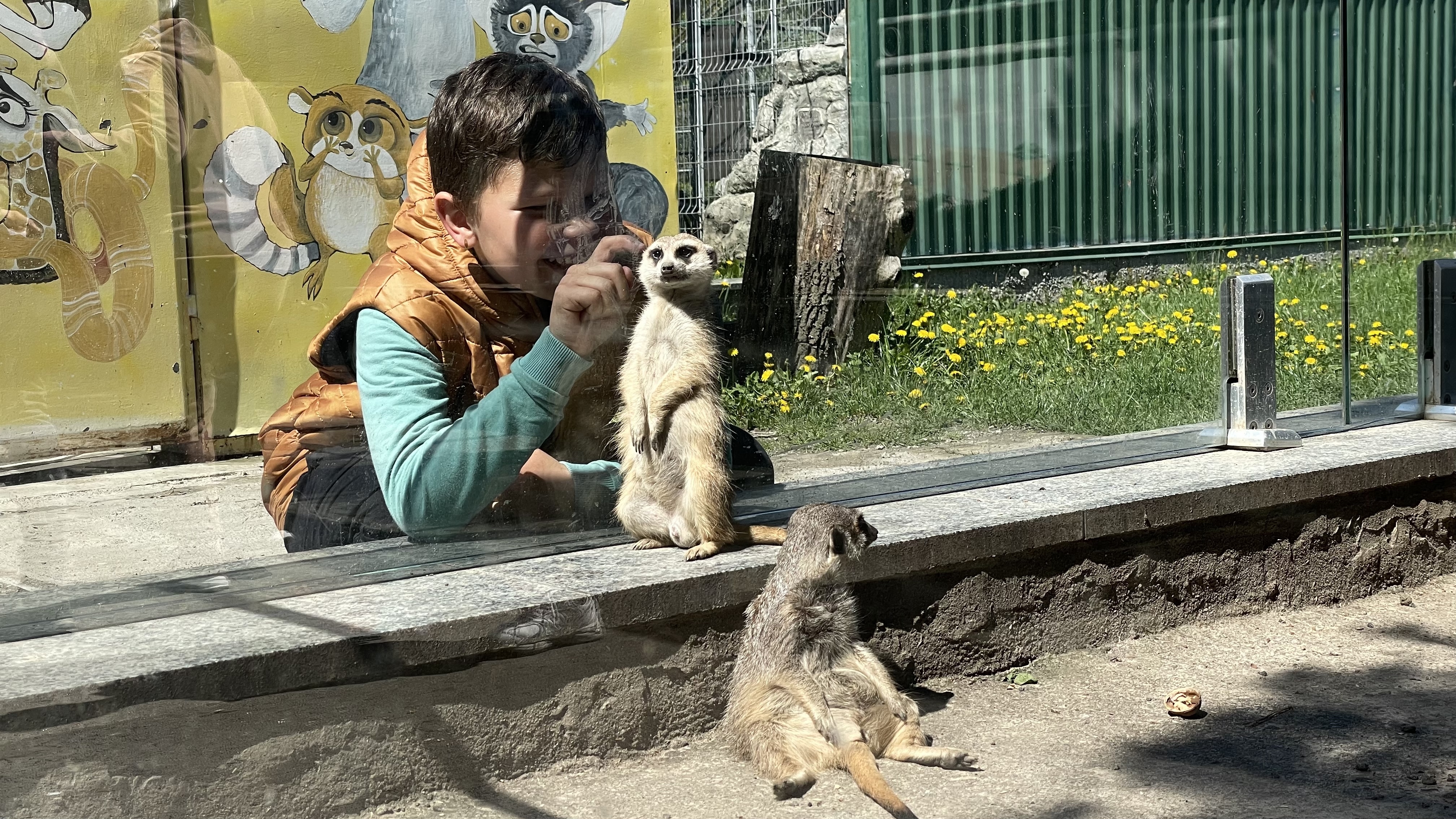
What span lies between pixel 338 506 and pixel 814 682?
4.44ft

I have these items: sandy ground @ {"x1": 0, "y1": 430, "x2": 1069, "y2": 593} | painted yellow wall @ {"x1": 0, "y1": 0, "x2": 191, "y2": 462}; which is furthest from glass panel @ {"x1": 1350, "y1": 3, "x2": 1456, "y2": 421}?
painted yellow wall @ {"x1": 0, "y1": 0, "x2": 191, "y2": 462}

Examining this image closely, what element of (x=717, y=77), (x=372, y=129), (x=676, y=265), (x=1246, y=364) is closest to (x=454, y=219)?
(x=372, y=129)

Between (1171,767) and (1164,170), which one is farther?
(1164,170)

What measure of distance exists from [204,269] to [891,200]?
2219mm

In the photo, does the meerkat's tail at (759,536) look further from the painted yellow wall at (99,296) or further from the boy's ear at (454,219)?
the painted yellow wall at (99,296)

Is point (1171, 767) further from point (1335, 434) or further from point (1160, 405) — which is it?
point (1335, 434)

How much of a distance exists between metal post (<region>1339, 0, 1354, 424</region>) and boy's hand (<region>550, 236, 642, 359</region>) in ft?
11.5

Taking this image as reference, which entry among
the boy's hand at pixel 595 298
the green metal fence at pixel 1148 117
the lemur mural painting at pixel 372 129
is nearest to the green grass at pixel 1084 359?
the green metal fence at pixel 1148 117

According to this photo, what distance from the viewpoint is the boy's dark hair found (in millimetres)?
3232

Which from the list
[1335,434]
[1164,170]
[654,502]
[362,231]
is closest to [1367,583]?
[1335,434]

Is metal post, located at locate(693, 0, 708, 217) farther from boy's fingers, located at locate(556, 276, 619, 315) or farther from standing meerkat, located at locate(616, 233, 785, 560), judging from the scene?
boy's fingers, located at locate(556, 276, 619, 315)

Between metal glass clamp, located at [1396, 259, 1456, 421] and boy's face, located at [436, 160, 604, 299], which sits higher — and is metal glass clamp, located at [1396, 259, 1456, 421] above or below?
below

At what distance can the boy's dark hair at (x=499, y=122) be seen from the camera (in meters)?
3.23

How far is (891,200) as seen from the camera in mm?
4250
